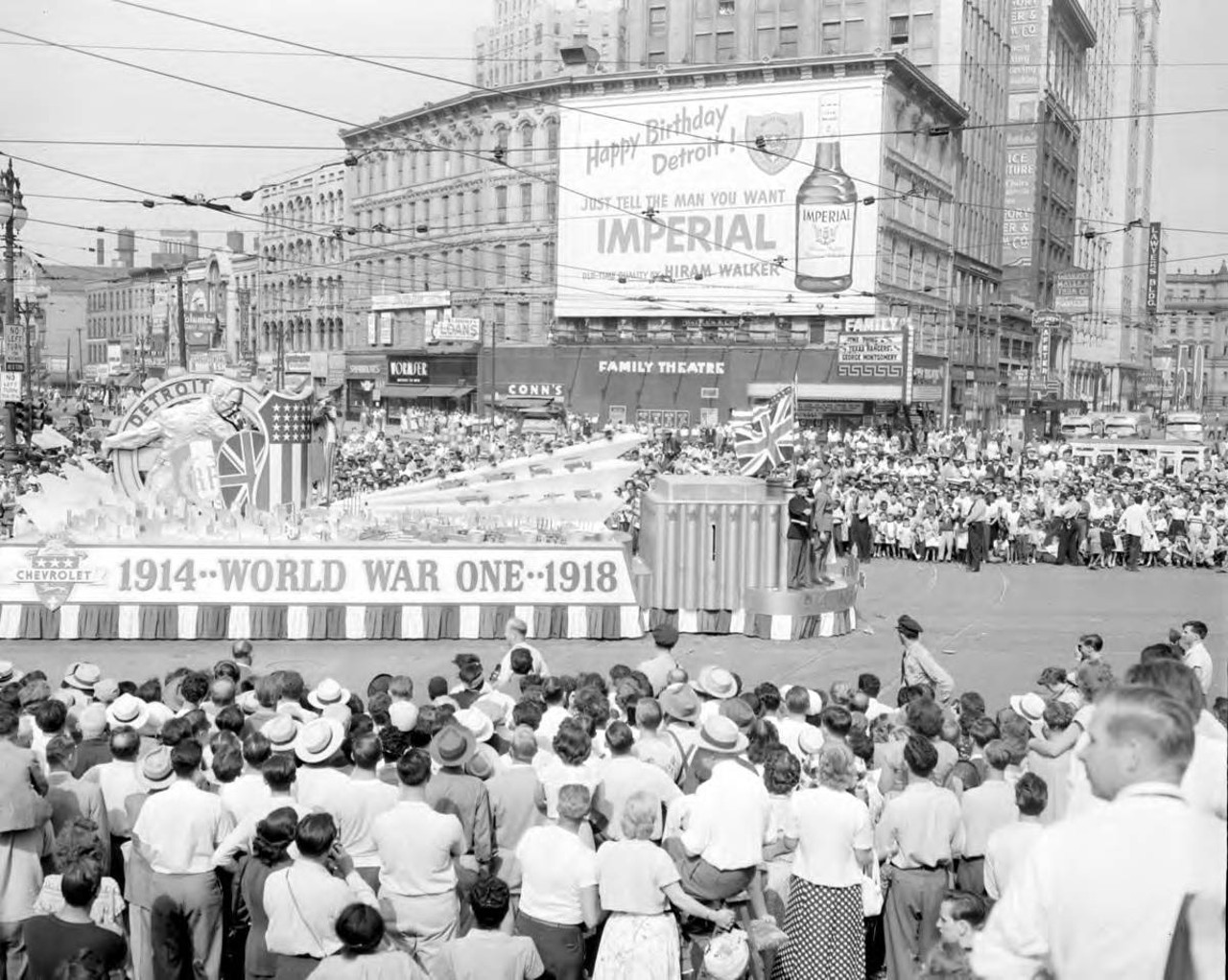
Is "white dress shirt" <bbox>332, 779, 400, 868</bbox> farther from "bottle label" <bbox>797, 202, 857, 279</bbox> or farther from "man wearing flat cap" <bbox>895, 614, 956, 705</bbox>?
"bottle label" <bbox>797, 202, 857, 279</bbox>

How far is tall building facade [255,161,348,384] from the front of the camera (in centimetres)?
7219

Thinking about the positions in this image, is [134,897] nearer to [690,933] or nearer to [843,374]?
[690,933]

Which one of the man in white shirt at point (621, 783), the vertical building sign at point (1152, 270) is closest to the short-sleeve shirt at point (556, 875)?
the man in white shirt at point (621, 783)

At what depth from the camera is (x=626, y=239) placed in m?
56.6

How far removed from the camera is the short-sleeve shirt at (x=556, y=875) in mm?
5648

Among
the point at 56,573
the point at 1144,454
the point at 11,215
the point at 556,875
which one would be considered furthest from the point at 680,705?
the point at 1144,454

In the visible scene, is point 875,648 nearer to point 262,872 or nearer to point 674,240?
point 262,872

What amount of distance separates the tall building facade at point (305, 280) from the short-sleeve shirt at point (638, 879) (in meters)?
66.2

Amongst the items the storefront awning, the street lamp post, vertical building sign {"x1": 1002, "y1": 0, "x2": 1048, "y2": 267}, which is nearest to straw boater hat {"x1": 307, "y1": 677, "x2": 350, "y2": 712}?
the street lamp post

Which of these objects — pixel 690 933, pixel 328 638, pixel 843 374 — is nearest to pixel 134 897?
pixel 690 933

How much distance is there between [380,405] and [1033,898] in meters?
69.8

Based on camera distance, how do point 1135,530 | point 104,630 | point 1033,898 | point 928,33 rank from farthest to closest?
1. point 928,33
2. point 1135,530
3. point 104,630
4. point 1033,898

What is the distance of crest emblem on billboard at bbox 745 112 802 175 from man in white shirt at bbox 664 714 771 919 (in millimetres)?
48944

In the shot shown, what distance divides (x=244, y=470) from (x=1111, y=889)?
17.1 metres
